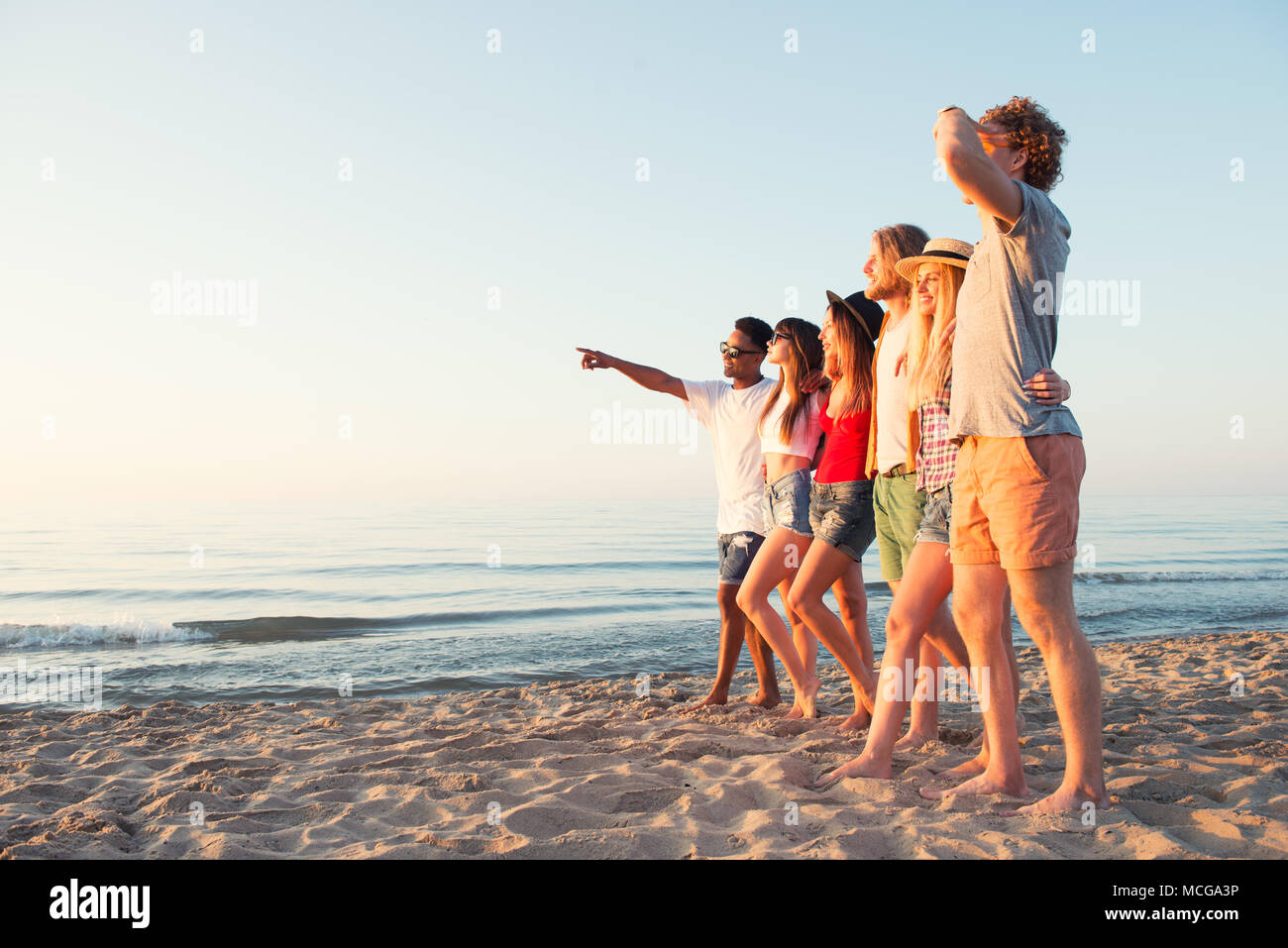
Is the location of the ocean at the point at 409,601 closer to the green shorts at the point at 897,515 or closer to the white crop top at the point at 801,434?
the white crop top at the point at 801,434

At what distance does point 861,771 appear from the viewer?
306cm

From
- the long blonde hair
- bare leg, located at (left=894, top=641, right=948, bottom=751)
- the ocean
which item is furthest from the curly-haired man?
the ocean

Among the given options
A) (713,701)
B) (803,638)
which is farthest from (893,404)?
(713,701)

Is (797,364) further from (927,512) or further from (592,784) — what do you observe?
(592,784)

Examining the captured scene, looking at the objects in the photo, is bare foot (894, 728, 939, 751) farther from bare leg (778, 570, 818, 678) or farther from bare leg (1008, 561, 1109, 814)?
bare leg (1008, 561, 1109, 814)

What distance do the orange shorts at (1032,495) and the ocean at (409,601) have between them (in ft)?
15.7

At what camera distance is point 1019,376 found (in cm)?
251

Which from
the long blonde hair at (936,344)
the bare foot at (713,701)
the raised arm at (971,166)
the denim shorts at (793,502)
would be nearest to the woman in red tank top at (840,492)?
the denim shorts at (793,502)

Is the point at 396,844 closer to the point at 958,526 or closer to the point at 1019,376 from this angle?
the point at 958,526

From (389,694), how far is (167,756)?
231 centimetres

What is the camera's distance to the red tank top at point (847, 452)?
3900mm

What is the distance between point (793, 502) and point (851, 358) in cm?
77

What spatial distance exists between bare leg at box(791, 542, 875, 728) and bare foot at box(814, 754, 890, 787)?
839 mm
